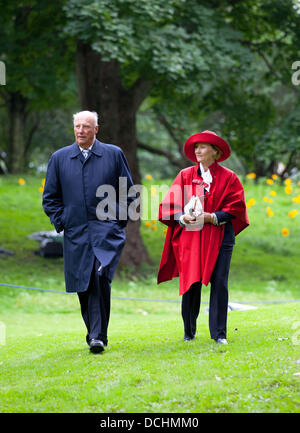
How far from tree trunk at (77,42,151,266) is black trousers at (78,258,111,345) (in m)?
7.95

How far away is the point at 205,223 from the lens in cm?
678

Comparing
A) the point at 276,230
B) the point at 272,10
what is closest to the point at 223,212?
the point at 272,10

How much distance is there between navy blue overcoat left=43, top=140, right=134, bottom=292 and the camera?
21.8 feet

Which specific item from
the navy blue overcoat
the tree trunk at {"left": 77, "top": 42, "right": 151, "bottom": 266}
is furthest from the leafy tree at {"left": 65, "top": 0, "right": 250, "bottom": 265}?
the navy blue overcoat

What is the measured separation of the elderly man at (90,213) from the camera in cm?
664

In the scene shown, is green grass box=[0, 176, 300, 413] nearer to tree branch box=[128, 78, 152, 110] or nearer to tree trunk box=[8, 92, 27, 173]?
tree branch box=[128, 78, 152, 110]

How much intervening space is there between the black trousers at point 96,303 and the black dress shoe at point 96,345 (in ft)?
0.13

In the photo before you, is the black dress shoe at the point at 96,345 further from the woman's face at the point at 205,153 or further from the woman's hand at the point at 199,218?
the woman's face at the point at 205,153

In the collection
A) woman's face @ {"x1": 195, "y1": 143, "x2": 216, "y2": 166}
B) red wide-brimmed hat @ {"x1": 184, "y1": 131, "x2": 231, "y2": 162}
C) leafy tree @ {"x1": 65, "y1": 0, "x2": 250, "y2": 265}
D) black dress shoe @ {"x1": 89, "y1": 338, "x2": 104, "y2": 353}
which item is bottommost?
black dress shoe @ {"x1": 89, "y1": 338, "x2": 104, "y2": 353}

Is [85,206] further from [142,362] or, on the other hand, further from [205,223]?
[142,362]

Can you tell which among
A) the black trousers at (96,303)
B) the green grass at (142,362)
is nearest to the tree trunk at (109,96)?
the green grass at (142,362)

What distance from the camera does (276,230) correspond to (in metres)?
20.9

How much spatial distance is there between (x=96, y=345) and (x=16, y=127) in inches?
817

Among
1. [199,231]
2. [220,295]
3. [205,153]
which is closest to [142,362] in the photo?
[220,295]
